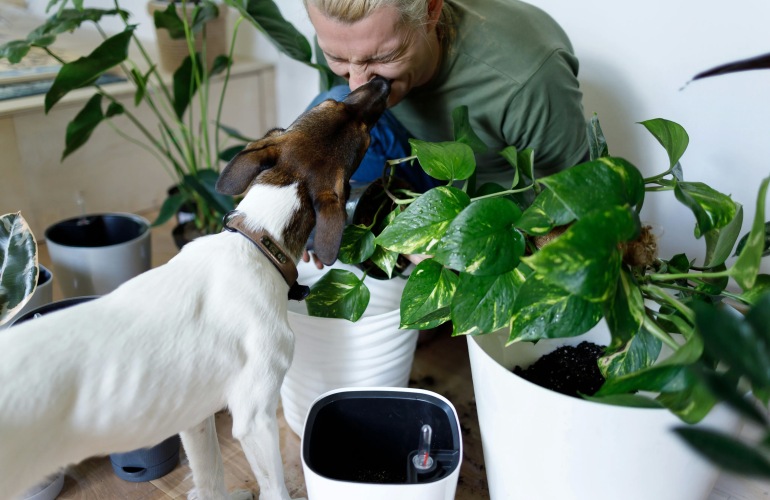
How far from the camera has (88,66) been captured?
1318 mm

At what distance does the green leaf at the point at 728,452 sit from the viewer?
40cm

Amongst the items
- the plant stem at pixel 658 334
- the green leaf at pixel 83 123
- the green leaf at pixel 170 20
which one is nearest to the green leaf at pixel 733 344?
the plant stem at pixel 658 334

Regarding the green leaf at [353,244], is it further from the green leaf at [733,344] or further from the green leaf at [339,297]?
the green leaf at [733,344]

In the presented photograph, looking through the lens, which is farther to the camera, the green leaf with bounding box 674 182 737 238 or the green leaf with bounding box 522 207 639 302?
the green leaf with bounding box 674 182 737 238

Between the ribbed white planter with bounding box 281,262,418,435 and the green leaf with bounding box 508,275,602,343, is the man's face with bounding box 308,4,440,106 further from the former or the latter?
the green leaf with bounding box 508,275,602,343

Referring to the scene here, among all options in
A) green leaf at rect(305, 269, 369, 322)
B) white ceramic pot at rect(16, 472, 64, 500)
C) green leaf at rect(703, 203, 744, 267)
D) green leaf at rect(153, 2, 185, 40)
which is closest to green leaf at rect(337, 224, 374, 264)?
green leaf at rect(305, 269, 369, 322)

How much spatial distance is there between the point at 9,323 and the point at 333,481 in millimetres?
609

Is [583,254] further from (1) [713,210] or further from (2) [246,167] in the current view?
(2) [246,167]

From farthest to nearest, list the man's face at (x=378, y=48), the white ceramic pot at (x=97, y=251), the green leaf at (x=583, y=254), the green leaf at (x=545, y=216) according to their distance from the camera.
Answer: the white ceramic pot at (x=97, y=251), the man's face at (x=378, y=48), the green leaf at (x=545, y=216), the green leaf at (x=583, y=254)

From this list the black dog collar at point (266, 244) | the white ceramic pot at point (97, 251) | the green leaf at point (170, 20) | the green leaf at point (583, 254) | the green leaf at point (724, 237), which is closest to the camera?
the green leaf at point (583, 254)

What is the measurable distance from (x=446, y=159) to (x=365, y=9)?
0.31 m

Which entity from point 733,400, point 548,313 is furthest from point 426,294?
point 733,400

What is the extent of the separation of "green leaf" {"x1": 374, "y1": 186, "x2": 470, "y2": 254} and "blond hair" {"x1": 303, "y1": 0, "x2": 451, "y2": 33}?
37 centimetres

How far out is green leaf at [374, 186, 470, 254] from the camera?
33.3 inches
